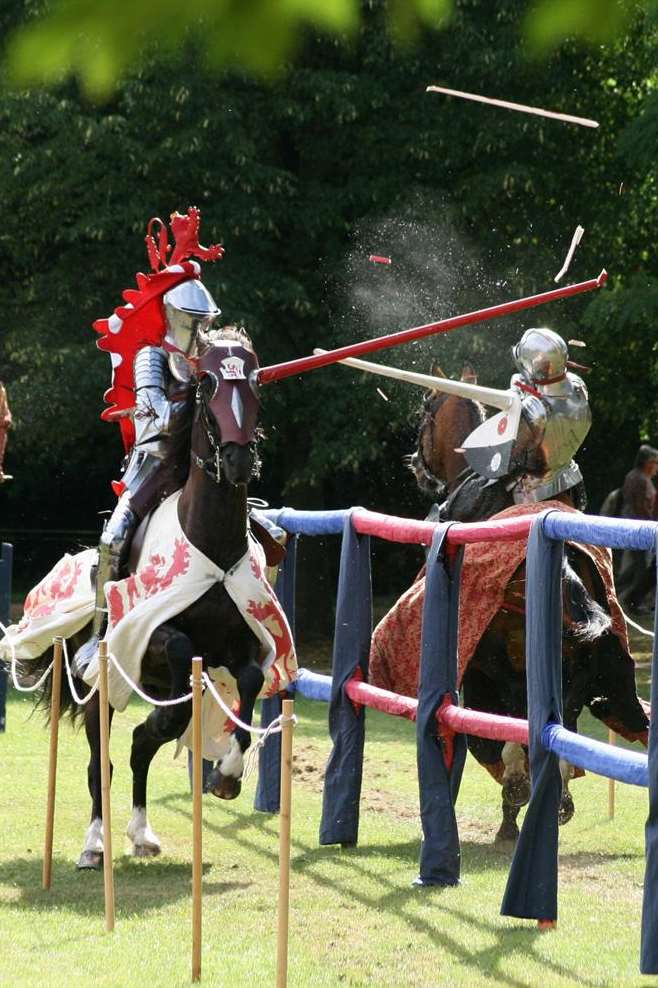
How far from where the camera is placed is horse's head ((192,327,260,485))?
24.1 feet

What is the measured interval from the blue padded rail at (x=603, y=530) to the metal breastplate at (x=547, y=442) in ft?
7.63

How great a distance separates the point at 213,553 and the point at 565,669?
179 centimetres

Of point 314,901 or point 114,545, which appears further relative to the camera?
point 114,545

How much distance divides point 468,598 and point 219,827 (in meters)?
1.89

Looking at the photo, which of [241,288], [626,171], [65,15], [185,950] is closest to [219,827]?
[185,950]

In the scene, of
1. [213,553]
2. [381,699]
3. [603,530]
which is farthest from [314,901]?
[603,530]

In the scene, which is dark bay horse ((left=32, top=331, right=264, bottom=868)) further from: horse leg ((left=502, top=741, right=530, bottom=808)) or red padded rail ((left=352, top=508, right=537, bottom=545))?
horse leg ((left=502, top=741, right=530, bottom=808))

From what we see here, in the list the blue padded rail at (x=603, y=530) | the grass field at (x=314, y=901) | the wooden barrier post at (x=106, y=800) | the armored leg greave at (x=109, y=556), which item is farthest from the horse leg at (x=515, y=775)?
the wooden barrier post at (x=106, y=800)

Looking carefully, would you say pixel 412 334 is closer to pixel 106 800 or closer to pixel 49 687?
pixel 49 687

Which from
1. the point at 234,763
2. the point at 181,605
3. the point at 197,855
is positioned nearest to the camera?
the point at 197,855

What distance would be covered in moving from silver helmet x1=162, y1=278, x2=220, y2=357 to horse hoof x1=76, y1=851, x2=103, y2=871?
2.37m

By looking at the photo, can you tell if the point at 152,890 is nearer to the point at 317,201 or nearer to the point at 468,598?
the point at 468,598

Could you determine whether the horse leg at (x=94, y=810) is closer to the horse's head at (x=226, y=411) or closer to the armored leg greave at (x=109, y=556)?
the armored leg greave at (x=109, y=556)

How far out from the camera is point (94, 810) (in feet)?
26.7
